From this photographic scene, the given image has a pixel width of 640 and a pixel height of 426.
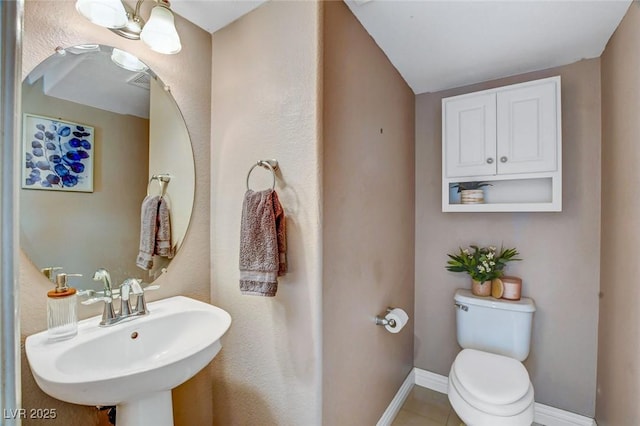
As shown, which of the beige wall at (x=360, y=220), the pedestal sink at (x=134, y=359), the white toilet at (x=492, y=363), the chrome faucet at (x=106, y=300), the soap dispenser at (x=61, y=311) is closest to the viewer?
the pedestal sink at (x=134, y=359)

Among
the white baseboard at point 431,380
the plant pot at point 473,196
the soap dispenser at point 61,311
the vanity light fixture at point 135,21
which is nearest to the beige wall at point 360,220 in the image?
the white baseboard at point 431,380

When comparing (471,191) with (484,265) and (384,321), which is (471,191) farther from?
(384,321)

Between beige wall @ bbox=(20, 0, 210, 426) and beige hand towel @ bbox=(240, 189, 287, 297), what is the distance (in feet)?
1.25

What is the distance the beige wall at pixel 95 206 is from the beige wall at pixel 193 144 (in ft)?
0.29

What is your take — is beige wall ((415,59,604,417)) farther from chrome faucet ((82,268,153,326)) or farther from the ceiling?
chrome faucet ((82,268,153,326))

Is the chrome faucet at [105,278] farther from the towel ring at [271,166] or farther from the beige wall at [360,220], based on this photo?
the beige wall at [360,220]

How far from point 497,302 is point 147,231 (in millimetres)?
1931

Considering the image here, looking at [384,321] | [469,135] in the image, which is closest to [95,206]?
[384,321]

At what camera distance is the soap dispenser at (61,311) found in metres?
0.89

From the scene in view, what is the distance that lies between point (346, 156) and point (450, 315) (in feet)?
4.84

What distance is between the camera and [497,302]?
66.1 inches

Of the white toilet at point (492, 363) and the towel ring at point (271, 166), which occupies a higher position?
the towel ring at point (271, 166)

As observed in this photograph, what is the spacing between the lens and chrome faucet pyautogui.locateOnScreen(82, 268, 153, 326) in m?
1.02

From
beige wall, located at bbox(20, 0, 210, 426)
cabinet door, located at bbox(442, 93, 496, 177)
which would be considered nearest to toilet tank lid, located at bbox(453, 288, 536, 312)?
cabinet door, located at bbox(442, 93, 496, 177)
